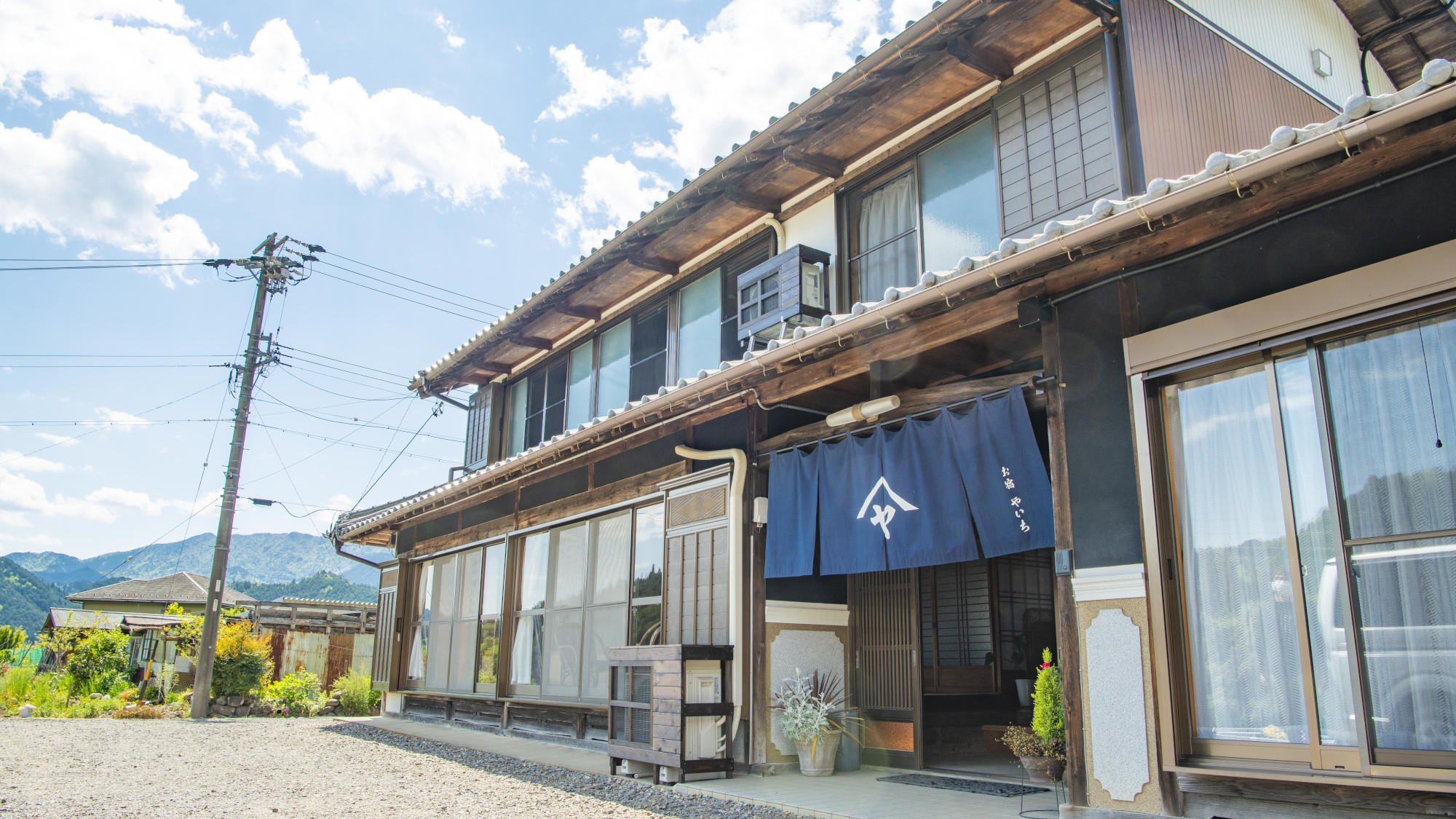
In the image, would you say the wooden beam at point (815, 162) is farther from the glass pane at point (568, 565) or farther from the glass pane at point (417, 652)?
the glass pane at point (417, 652)

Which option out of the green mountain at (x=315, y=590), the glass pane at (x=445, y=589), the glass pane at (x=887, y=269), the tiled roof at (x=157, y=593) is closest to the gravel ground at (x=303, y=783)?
the glass pane at (x=445, y=589)

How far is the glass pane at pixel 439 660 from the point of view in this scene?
13.2m

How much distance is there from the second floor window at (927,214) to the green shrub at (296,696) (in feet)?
45.3

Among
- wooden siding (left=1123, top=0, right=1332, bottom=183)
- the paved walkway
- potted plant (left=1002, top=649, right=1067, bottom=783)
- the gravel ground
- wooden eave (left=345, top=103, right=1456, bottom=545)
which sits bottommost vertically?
the gravel ground

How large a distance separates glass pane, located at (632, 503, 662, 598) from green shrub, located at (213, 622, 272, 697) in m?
11.2

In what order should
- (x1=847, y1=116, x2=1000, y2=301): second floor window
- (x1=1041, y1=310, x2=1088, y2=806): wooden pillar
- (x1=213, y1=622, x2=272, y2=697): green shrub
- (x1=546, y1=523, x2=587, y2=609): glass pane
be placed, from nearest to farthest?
1. (x1=1041, y1=310, x2=1088, y2=806): wooden pillar
2. (x1=847, y1=116, x2=1000, y2=301): second floor window
3. (x1=546, y1=523, x2=587, y2=609): glass pane
4. (x1=213, y1=622, x2=272, y2=697): green shrub

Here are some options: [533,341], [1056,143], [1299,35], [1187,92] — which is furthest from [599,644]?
[1299,35]

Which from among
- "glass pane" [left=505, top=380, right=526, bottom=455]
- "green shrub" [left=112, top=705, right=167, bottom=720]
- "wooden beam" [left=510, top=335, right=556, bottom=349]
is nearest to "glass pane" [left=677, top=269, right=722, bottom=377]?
"wooden beam" [left=510, top=335, right=556, bottom=349]

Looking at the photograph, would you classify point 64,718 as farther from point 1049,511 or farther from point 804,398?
point 1049,511

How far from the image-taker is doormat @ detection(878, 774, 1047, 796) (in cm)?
639

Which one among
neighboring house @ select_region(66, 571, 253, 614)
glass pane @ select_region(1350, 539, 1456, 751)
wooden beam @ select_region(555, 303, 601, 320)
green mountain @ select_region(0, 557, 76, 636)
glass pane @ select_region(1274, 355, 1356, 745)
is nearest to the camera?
glass pane @ select_region(1350, 539, 1456, 751)

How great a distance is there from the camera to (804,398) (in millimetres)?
7910

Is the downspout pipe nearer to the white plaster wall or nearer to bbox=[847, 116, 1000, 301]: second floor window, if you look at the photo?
bbox=[847, 116, 1000, 301]: second floor window

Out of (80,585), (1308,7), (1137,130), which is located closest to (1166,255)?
(1137,130)
